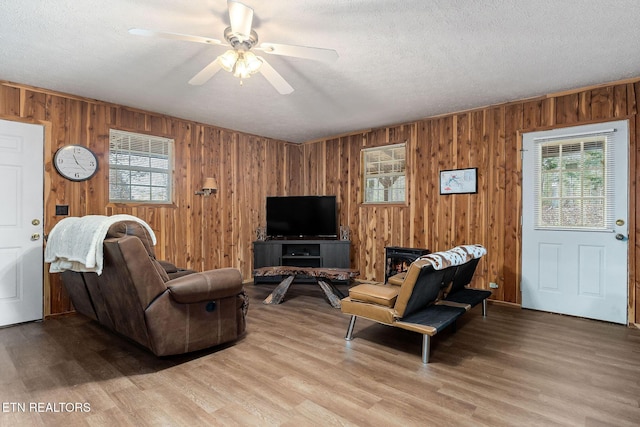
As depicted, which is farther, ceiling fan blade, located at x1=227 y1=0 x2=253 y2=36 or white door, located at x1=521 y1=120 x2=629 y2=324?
white door, located at x1=521 y1=120 x2=629 y2=324

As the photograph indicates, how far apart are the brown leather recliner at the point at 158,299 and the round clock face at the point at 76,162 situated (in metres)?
1.49

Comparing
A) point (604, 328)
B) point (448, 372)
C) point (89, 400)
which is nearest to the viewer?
point (89, 400)

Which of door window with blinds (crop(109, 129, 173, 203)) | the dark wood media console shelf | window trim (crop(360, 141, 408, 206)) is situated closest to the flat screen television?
the dark wood media console shelf

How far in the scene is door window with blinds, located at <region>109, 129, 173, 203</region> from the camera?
4098 millimetres

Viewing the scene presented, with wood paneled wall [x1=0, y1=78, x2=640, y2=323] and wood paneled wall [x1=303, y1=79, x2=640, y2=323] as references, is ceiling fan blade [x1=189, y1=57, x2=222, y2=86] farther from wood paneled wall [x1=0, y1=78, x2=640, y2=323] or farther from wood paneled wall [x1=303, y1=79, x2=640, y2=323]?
wood paneled wall [x1=303, y1=79, x2=640, y2=323]

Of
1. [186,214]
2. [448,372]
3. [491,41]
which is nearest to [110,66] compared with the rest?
[186,214]

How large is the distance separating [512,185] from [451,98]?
1.31m

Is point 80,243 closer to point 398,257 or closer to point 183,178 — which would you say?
point 183,178

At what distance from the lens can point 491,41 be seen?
2.55 m

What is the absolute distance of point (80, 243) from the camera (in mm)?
2406

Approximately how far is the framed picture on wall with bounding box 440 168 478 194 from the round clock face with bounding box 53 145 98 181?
4.47m

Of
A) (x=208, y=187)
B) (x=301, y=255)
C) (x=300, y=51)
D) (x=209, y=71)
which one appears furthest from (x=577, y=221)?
(x=208, y=187)

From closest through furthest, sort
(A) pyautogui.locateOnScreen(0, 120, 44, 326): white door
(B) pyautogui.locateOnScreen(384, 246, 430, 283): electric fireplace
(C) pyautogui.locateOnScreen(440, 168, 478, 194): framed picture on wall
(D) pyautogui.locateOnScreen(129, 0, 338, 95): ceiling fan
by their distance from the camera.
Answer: (D) pyautogui.locateOnScreen(129, 0, 338, 95): ceiling fan → (A) pyautogui.locateOnScreen(0, 120, 44, 326): white door → (C) pyautogui.locateOnScreen(440, 168, 478, 194): framed picture on wall → (B) pyautogui.locateOnScreen(384, 246, 430, 283): electric fireplace

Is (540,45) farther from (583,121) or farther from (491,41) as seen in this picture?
(583,121)
